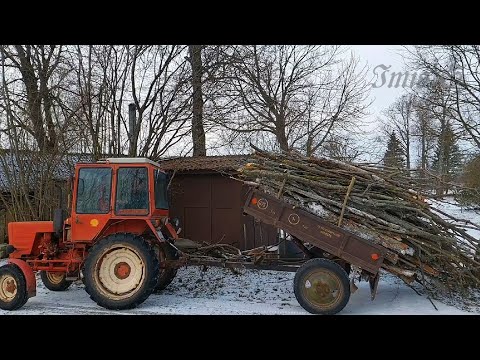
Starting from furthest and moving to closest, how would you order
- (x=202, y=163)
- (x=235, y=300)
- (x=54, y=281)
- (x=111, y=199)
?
(x=202, y=163)
(x=54, y=281)
(x=235, y=300)
(x=111, y=199)

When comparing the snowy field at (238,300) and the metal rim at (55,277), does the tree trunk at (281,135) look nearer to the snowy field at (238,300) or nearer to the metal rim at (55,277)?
the snowy field at (238,300)

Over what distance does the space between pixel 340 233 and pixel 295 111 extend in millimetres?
10314

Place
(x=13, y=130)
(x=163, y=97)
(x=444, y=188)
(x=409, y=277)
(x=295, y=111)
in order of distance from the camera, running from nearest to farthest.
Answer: (x=409, y=277) < (x=444, y=188) < (x=13, y=130) < (x=163, y=97) < (x=295, y=111)

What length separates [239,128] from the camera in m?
15.8

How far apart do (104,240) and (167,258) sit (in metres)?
1.46

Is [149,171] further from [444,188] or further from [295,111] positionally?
[295,111]

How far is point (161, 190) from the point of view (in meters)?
8.19

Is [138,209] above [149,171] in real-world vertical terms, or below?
below

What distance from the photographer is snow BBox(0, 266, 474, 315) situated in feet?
23.4

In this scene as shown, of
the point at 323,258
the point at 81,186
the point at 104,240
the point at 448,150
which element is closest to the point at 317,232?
the point at 323,258

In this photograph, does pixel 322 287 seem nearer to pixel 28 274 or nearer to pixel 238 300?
pixel 238 300

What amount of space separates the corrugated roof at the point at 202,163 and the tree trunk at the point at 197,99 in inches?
47.9

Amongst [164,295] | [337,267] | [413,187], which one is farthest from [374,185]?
[164,295]

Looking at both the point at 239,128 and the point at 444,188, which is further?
the point at 239,128
